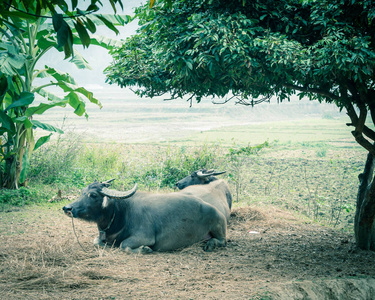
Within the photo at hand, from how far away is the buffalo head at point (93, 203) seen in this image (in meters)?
4.88

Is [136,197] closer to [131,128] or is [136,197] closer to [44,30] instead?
[44,30]

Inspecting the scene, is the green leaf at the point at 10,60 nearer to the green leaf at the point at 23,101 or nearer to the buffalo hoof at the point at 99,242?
the green leaf at the point at 23,101

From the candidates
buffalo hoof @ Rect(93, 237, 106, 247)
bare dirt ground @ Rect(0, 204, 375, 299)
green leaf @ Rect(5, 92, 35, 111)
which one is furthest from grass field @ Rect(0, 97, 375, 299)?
green leaf @ Rect(5, 92, 35, 111)

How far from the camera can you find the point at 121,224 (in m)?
5.09

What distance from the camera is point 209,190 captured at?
20.4ft

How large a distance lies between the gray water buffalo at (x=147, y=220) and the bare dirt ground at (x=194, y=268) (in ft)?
0.65

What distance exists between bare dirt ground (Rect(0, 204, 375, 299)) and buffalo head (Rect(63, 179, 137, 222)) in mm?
451

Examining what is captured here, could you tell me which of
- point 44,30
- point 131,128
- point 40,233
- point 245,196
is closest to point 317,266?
point 40,233

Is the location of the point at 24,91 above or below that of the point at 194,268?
above

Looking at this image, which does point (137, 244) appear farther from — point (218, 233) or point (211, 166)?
point (211, 166)

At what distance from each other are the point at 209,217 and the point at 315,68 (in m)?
2.45

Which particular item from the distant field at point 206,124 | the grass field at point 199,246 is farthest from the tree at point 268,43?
the distant field at point 206,124

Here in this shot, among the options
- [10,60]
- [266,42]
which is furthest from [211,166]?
[266,42]

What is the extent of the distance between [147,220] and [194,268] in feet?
3.51
